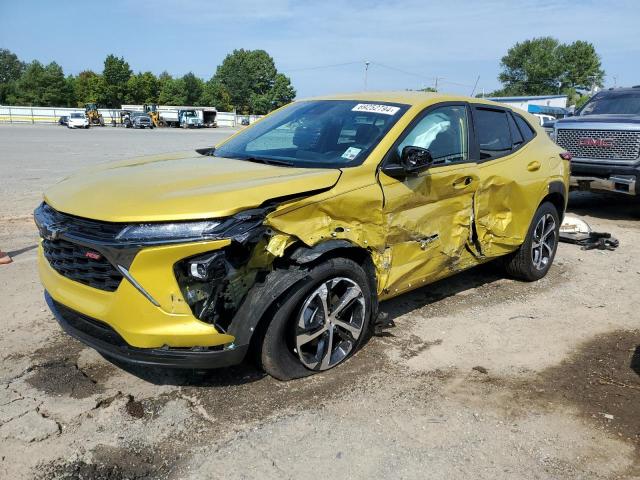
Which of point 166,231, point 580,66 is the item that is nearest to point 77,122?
point 166,231

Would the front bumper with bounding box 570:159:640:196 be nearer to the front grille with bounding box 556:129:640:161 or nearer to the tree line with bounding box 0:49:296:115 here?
the front grille with bounding box 556:129:640:161

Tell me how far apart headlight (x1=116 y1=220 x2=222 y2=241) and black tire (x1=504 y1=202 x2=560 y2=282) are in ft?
11.8

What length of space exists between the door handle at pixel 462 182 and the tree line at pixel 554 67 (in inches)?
4159

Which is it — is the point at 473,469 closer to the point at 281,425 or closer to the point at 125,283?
the point at 281,425

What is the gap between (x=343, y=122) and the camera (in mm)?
4152

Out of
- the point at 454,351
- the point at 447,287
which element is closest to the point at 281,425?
the point at 454,351

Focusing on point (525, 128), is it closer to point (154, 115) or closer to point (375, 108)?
point (375, 108)

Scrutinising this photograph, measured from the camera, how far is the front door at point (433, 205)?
12.2ft

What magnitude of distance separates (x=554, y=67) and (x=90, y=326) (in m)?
115

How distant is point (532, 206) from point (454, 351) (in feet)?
6.28

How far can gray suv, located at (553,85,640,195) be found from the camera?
8.66 m

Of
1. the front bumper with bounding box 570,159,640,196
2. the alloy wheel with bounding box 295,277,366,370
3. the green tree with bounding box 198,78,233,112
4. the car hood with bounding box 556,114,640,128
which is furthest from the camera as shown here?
the green tree with bounding box 198,78,233,112

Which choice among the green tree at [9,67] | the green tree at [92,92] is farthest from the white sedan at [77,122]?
the green tree at [9,67]

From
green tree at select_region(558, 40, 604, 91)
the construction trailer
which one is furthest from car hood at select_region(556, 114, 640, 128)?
green tree at select_region(558, 40, 604, 91)
